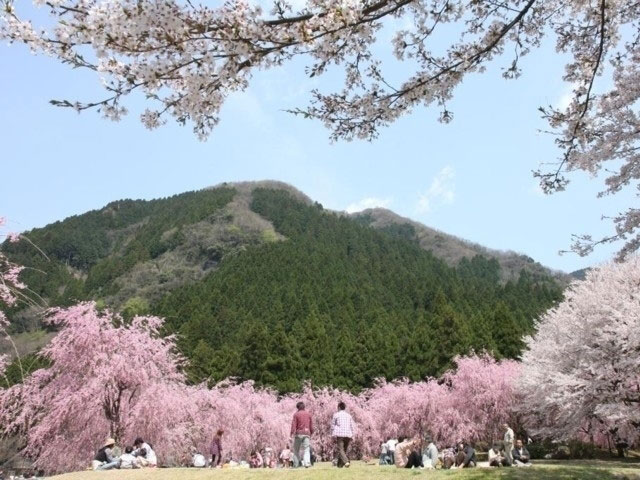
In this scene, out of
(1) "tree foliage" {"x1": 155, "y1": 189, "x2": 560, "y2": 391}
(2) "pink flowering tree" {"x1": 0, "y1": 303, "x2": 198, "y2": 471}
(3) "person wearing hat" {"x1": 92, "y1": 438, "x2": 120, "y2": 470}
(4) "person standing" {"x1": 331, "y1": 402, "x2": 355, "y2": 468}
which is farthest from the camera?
(1) "tree foliage" {"x1": 155, "y1": 189, "x2": 560, "y2": 391}

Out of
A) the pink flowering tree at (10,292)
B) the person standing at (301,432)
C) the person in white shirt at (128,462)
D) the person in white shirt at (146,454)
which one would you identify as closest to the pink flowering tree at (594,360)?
the person standing at (301,432)

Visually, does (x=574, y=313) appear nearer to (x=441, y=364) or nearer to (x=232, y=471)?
(x=232, y=471)

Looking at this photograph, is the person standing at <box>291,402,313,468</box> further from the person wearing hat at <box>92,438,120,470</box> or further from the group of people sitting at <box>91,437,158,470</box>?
the person wearing hat at <box>92,438,120,470</box>

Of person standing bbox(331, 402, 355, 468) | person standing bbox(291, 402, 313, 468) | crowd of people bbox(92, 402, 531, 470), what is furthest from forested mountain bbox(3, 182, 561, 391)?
person standing bbox(331, 402, 355, 468)

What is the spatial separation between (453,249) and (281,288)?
8455cm

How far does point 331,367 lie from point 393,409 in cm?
1464

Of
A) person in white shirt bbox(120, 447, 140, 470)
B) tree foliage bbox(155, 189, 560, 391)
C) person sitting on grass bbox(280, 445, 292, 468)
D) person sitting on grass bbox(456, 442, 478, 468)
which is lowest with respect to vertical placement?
person sitting on grass bbox(280, 445, 292, 468)

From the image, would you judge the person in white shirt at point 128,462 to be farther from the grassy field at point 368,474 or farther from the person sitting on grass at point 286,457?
the person sitting on grass at point 286,457

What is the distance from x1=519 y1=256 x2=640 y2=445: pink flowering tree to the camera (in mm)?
18641

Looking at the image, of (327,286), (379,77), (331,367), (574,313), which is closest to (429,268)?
(327,286)

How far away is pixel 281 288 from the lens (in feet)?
245

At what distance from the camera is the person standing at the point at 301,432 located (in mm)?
10753

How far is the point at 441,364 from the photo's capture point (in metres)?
42.1

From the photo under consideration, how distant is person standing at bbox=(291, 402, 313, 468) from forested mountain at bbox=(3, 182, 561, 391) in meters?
6.72
